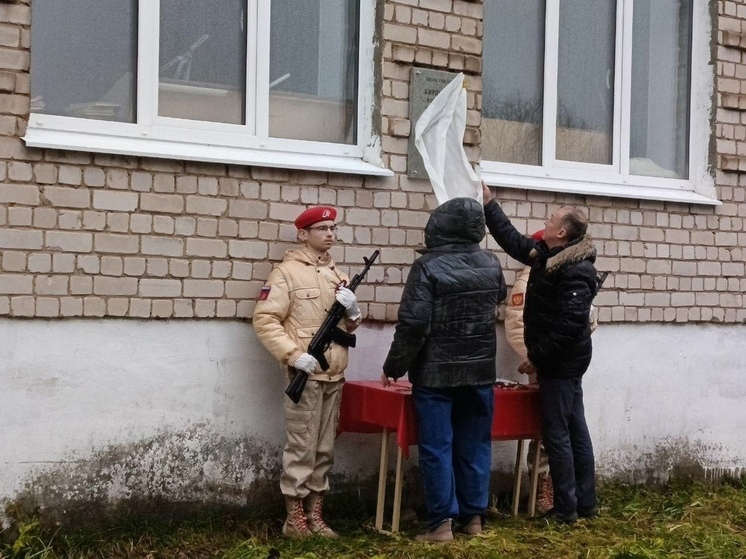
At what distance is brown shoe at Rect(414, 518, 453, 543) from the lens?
5.62 m

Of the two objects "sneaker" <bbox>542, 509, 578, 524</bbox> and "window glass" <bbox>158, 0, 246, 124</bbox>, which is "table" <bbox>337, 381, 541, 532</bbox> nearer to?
"sneaker" <bbox>542, 509, 578, 524</bbox>

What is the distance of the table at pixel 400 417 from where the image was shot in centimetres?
573

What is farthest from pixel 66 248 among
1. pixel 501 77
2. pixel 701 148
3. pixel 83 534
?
pixel 701 148

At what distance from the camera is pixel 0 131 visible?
17.3ft

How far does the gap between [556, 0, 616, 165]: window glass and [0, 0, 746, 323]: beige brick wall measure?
1.47 feet

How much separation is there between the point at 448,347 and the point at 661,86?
3373mm

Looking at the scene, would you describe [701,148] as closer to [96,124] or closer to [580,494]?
[580,494]

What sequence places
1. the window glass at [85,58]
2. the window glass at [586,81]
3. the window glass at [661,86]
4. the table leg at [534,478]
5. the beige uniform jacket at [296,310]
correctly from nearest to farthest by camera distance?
the window glass at [85,58], the beige uniform jacket at [296,310], the table leg at [534,478], the window glass at [586,81], the window glass at [661,86]

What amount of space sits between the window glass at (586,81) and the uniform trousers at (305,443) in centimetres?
270

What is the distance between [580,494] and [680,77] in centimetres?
333

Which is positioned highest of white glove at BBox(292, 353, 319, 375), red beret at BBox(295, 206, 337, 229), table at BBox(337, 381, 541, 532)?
red beret at BBox(295, 206, 337, 229)

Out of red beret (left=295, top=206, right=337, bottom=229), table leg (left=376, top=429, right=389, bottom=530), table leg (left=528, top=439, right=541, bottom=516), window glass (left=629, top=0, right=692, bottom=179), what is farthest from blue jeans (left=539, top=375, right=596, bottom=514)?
window glass (left=629, top=0, right=692, bottom=179)

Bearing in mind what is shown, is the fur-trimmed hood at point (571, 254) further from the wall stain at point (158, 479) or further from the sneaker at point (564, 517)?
the wall stain at point (158, 479)

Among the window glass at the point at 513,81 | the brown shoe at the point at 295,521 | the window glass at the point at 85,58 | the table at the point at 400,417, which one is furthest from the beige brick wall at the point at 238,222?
the brown shoe at the point at 295,521
